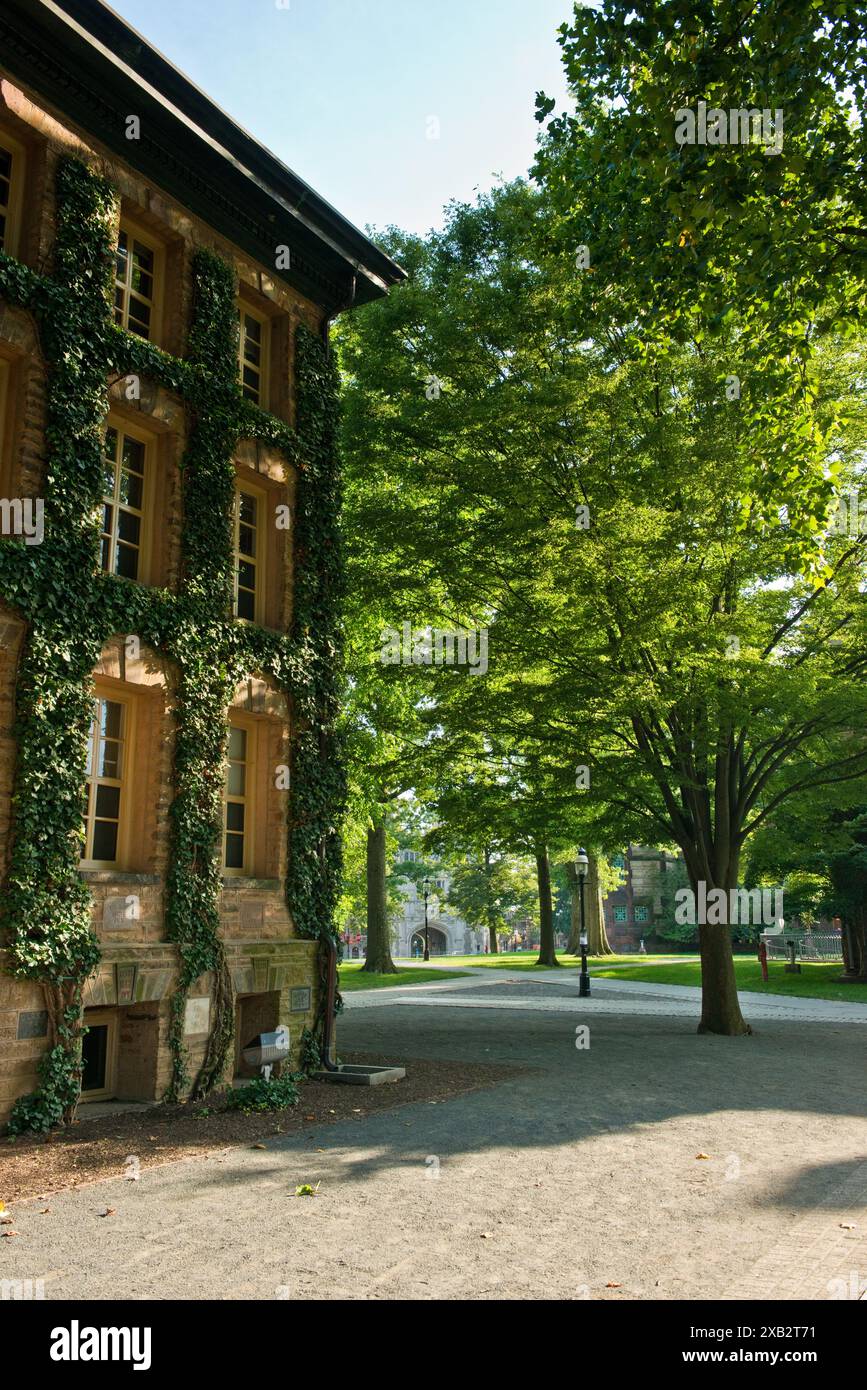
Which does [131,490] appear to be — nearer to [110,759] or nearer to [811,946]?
[110,759]

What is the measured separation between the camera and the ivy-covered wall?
9.91 meters

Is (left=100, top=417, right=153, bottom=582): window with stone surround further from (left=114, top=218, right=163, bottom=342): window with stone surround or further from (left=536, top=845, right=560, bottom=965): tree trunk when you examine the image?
(left=536, top=845, right=560, bottom=965): tree trunk

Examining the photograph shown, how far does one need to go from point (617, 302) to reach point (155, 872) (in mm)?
8655

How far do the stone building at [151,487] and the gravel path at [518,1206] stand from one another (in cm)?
268

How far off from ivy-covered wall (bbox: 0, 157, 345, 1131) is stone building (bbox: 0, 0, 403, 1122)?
0.13m

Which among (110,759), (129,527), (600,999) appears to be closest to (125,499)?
(129,527)

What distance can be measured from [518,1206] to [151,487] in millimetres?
9277

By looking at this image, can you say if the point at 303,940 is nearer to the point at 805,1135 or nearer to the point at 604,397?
the point at 805,1135

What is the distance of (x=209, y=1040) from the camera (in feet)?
38.0

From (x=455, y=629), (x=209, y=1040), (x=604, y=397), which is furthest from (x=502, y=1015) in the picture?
(x=604, y=397)

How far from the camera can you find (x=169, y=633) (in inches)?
462

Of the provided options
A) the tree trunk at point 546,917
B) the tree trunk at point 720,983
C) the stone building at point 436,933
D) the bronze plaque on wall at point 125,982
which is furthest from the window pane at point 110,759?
the stone building at point 436,933

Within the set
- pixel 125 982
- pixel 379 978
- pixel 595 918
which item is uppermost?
pixel 125 982

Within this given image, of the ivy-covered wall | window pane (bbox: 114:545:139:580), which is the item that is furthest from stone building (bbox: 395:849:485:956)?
window pane (bbox: 114:545:139:580)
